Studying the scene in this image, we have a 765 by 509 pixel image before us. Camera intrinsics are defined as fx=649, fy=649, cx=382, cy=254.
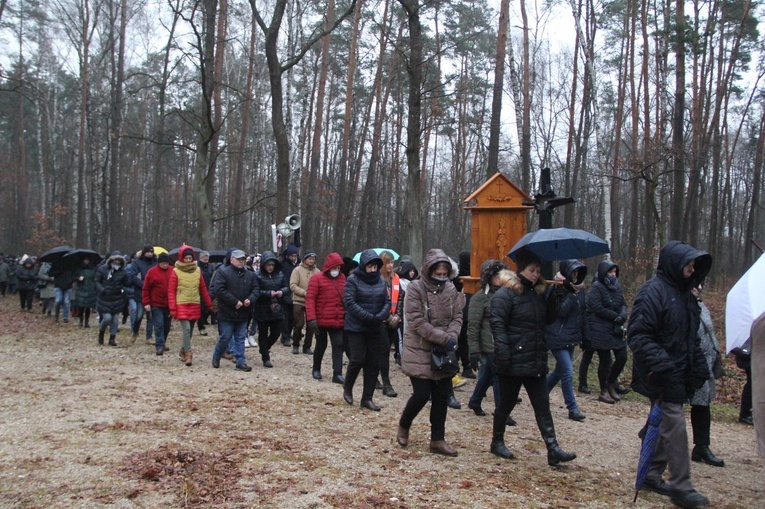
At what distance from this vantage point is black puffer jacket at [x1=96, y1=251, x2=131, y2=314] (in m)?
12.5

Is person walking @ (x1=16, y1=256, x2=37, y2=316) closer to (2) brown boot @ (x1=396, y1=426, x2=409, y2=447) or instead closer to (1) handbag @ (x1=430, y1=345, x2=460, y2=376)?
(2) brown boot @ (x1=396, y1=426, x2=409, y2=447)

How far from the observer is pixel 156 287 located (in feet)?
37.1

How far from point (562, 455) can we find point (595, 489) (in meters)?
0.47

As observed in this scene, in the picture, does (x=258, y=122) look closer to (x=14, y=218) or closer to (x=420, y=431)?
(x=14, y=218)

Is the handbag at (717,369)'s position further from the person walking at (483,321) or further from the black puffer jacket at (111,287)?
the black puffer jacket at (111,287)

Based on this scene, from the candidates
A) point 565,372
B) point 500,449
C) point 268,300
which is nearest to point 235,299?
point 268,300

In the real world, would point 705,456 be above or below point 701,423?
below

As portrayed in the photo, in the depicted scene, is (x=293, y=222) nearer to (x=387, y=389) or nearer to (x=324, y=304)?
(x=324, y=304)

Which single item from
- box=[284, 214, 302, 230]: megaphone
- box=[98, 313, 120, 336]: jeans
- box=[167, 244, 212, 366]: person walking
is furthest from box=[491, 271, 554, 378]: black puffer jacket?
box=[284, 214, 302, 230]: megaphone

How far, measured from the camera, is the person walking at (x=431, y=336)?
5.99 meters

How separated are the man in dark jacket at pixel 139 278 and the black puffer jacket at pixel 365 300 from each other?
6.60m

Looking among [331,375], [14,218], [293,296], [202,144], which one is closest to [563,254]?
[331,375]

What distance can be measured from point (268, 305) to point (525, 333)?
18.6 ft

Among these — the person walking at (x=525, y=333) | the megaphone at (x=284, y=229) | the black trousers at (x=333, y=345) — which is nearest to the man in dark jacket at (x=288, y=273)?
the black trousers at (x=333, y=345)
